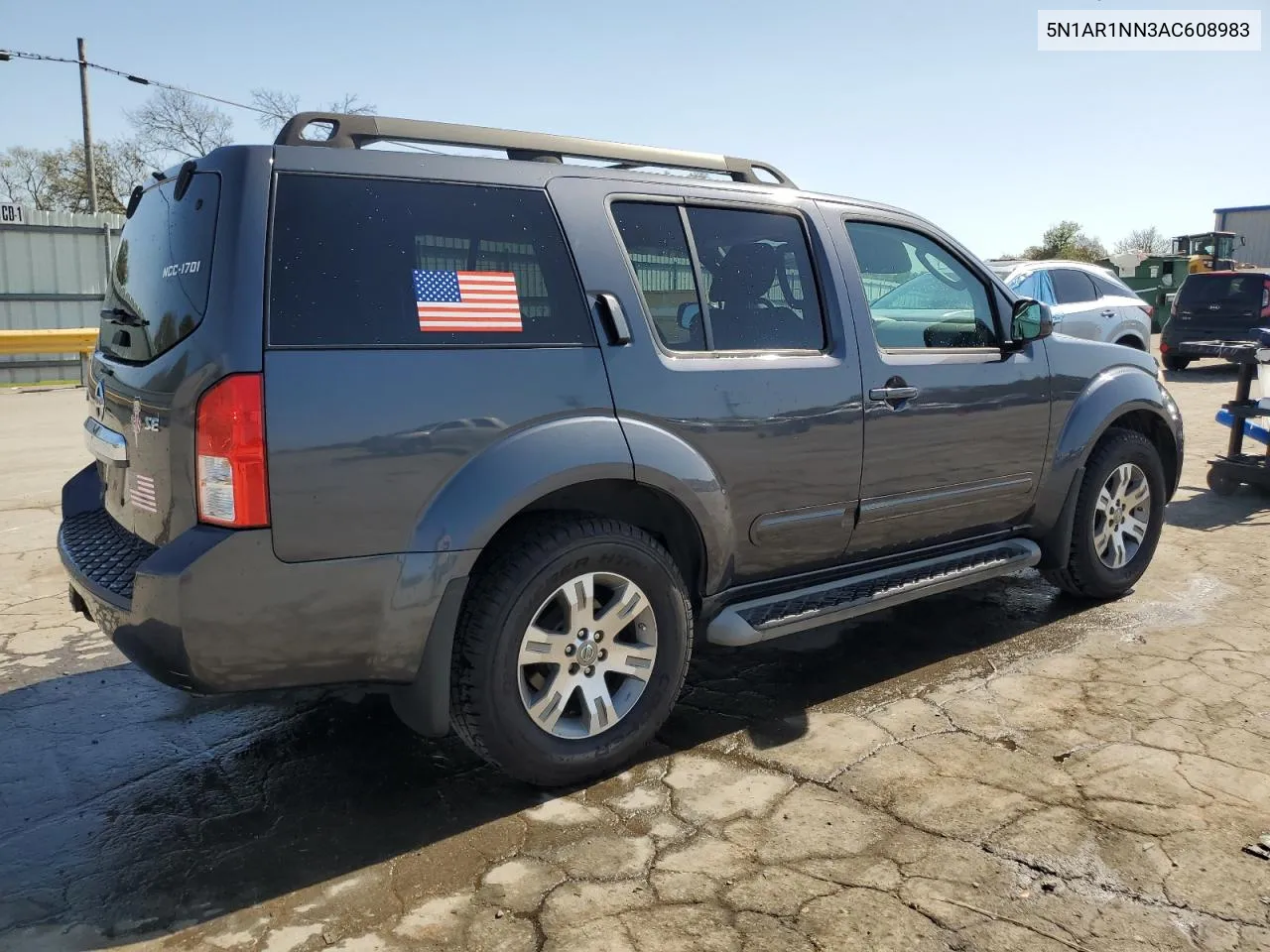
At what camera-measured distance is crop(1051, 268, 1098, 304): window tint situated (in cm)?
1074

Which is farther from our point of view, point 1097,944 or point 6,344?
point 6,344

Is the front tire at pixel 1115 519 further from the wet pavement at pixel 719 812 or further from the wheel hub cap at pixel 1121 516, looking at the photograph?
the wet pavement at pixel 719 812

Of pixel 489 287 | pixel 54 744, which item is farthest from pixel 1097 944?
pixel 54 744

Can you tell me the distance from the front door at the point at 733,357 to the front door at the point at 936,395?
0.48ft

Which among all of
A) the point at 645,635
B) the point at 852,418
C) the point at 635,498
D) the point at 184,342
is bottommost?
the point at 645,635

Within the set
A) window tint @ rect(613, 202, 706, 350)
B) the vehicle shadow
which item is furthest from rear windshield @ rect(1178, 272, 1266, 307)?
window tint @ rect(613, 202, 706, 350)

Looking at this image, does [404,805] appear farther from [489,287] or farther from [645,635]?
[489,287]

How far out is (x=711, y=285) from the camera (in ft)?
11.3

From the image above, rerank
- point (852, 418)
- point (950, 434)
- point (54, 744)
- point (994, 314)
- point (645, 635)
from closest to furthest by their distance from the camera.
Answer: point (645, 635) → point (54, 744) → point (852, 418) → point (950, 434) → point (994, 314)

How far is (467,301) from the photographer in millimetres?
2844

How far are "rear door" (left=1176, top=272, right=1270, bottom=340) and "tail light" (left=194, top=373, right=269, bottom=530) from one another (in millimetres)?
16574

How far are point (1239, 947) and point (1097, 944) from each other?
1.02 ft

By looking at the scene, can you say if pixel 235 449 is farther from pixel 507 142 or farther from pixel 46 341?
pixel 46 341

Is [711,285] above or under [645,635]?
above
